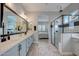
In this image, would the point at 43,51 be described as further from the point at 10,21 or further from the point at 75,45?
the point at 10,21

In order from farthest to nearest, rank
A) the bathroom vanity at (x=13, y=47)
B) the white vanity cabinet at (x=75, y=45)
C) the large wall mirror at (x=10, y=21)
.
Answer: the white vanity cabinet at (x=75, y=45), the large wall mirror at (x=10, y=21), the bathroom vanity at (x=13, y=47)

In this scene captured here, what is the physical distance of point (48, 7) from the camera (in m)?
6.79

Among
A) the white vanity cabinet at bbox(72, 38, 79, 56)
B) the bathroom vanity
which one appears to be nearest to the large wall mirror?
the bathroom vanity

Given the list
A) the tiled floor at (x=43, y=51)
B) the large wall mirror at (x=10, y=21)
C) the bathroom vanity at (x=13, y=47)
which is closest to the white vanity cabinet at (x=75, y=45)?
the tiled floor at (x=43, y=51)

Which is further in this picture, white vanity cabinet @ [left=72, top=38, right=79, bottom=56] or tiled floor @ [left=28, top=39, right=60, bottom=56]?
tiled floor @ [left=28, top=39, right=60, bottom=56]

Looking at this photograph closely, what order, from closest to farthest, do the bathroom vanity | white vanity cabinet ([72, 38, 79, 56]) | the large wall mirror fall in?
1. the bathroom vanity
2. the large wall mirror
3. white vanity cabinet ([72, 38, 79, 56])

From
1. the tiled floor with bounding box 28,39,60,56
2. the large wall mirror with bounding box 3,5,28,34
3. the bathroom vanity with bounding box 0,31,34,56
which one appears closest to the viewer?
the bathroom vanity with bounding box 0,31,34,56

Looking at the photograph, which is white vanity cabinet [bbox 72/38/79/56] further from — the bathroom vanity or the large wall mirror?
the large wall mirror

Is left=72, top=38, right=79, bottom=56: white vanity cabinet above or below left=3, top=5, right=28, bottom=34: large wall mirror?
below

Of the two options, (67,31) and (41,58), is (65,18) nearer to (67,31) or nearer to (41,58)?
Answer: (67,31)

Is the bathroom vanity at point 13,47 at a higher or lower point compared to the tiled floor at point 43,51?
higher

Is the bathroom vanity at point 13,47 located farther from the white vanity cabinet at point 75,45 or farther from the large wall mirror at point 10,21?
the white vanity cabinet at point 75,45

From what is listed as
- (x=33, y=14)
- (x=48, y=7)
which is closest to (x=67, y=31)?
(x=33, y=14)

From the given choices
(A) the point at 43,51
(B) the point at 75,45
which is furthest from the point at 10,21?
(A) the point at 43,51
